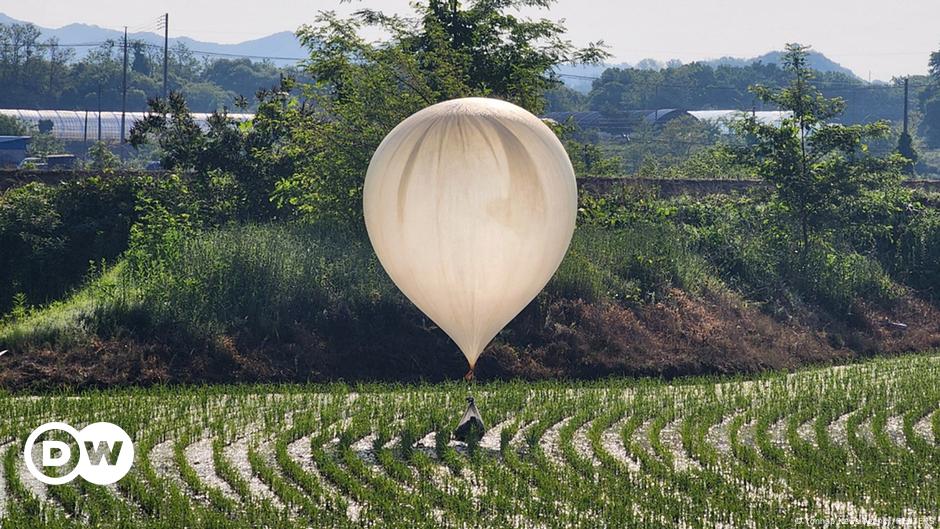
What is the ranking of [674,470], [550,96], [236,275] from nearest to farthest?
[674,470] < [236,275] < [550,96]

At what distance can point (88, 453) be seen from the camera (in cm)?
1705

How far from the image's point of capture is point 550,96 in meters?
119

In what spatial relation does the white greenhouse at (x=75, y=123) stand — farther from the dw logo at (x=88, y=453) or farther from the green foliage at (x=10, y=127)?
the dw logo at (x=88, y=453)

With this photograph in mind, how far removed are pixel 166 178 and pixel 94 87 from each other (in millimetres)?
94190

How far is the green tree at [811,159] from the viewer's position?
116ft

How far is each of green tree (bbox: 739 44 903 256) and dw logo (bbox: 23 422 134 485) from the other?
22.0 metres

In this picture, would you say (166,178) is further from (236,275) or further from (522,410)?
(522,410)

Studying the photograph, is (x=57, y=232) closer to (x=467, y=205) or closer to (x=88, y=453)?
(x=88, y=453)

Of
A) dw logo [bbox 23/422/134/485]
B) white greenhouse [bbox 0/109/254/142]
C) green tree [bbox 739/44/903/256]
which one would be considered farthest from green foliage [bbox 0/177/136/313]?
white greenhouse [bbox 0/109/254/142]

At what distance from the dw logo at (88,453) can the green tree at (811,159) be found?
22044 millimetres

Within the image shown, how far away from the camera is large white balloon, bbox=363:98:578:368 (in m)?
16.8

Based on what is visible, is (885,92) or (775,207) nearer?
(775,207)

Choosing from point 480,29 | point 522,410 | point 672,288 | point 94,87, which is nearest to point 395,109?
point 480,29

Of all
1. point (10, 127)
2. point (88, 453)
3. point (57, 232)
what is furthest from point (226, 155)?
point (10, 127)
